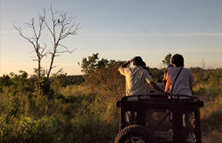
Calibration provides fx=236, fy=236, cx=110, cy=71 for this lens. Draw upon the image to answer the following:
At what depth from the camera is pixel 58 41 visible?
16.3m

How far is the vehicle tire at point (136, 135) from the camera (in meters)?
3.32

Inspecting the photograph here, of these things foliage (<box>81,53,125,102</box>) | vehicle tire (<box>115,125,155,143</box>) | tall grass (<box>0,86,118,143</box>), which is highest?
foliage (<box>81,53,125,102</box>)

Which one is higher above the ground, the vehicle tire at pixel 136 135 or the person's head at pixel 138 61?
the person's head at pixel 138 61

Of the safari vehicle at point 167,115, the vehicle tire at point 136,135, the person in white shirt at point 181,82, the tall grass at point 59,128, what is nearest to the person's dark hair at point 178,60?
the person in white shirt at point 181,82

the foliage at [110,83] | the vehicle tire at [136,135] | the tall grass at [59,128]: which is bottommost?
the tall grass at [59,128]

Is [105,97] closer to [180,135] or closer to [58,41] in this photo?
[180,135]

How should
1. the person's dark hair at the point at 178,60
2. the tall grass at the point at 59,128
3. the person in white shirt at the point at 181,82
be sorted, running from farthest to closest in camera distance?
1. the tall grass at the point at 59,128
2. the person's dark hair at the point at 178,60
3. the person in white shirt at the point at 181,82

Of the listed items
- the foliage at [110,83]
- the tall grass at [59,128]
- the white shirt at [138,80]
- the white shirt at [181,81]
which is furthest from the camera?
the foliage at [110,83]

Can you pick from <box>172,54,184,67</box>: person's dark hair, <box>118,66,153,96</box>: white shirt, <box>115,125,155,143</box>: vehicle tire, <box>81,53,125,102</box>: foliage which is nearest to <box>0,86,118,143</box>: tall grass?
<box>81,53,125,102</box>: foliage

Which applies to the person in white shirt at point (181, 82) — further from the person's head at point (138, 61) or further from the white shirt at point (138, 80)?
the person's head at point (138, 61)

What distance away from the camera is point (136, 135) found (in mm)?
3367

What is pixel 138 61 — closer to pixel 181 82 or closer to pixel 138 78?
pixel 138 78

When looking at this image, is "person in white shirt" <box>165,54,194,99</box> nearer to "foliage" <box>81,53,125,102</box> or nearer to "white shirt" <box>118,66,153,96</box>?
"white shirt" <box>118,66,153,96</box>

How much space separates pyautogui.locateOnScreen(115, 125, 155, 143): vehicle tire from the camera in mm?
3324
